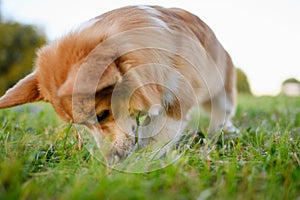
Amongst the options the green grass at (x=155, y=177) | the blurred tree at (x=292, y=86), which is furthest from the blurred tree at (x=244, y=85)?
the green grass at (x=155, y=177)

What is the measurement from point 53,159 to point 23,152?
0.79 ft

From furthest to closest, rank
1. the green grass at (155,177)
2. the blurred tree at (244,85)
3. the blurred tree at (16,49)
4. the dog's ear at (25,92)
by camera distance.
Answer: the blurred tree at (16,49), the blurred tree at (244,85), the dog's ear at (25,92), the green grass at (155,177)

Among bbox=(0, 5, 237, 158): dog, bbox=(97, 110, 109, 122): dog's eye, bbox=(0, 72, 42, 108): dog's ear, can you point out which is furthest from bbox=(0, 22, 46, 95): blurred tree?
bbox=(97, 110, 109, 122): dog's eye

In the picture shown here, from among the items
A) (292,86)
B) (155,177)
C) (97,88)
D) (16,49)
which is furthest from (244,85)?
(16,49)

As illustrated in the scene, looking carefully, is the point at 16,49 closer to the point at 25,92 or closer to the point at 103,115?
the point at 25,92

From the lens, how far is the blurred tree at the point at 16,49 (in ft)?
91.8

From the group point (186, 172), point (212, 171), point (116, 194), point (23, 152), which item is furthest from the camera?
point (23, 152)

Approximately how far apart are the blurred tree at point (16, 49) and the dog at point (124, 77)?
83.7ft

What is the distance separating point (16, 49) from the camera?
2952 cm

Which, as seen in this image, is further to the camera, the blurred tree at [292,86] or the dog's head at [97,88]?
the blurred tree at [292,86]

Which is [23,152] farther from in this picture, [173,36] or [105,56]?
[173,36]

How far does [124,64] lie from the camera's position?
309 cm

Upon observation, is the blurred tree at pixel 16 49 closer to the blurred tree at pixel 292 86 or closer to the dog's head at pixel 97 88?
the blurred tree at pixel 292 86

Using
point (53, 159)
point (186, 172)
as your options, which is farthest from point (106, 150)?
point (186, 172)
